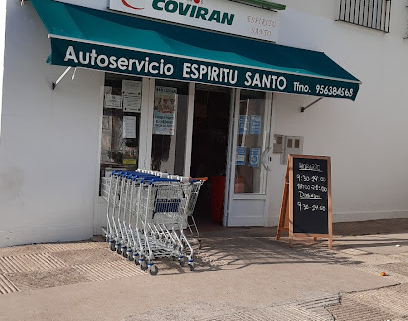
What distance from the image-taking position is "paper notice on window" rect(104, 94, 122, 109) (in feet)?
26.5

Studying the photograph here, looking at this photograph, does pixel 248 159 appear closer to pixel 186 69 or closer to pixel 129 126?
pixel 129 126

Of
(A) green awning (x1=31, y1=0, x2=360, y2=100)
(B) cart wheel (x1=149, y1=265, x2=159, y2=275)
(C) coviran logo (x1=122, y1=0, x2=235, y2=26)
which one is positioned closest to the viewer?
(B) cart wheel (x1=149, y1=265, x2=159, y2=275)

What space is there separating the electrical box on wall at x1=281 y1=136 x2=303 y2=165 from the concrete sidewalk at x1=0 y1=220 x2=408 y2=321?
2360 millimetres

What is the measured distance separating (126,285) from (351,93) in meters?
5.56

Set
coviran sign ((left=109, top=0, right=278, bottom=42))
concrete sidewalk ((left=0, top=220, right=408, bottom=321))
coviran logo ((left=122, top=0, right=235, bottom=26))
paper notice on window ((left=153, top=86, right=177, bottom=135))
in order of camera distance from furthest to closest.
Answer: paper notice on window ((left=153, top=86, right=177, bottom=135)) → coviran logo ((left=122, top=0, right=235, bottom=26)) → coviran sign ((left=109, top=0, right=278, bottom=42)) → concrete sidewalk ((left=0, top=220, right=408, bottom=321))

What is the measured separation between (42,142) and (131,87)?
5.45ft

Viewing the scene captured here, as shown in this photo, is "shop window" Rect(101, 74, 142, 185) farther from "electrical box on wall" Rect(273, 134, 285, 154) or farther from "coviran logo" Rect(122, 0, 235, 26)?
"electrical box on wall" Rect(273, 134, 285, 154)

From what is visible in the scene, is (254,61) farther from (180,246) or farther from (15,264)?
(15,264)

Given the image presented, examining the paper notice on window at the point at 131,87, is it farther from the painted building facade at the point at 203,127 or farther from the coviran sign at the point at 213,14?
the coviran sign at the point at 213,14

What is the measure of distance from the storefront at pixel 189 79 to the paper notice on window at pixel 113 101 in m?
0.02

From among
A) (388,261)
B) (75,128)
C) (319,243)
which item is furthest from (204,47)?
(388,261)

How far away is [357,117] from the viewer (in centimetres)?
1096

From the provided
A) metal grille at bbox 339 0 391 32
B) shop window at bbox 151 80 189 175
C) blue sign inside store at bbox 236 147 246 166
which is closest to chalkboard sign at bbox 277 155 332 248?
blue sign inside store at bbox 236 147 246 166

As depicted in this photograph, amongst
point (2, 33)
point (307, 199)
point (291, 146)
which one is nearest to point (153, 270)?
point (307, 199)
